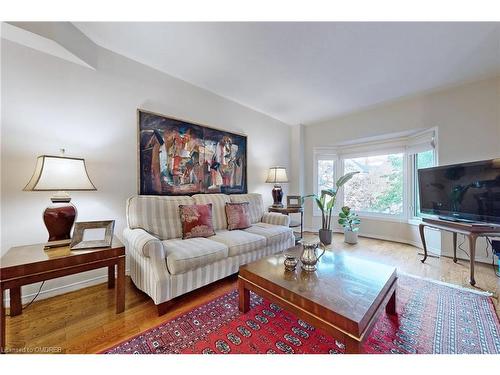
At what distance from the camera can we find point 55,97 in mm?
1850

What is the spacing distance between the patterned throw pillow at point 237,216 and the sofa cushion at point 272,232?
10 cm

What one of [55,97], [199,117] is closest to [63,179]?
[55,97]

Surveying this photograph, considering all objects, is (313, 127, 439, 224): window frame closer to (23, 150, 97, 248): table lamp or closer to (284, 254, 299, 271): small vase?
(284, 254, 299, 271): small vase

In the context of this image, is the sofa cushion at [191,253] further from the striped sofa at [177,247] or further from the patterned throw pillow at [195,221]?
the patterned throw pillow at [195,221]

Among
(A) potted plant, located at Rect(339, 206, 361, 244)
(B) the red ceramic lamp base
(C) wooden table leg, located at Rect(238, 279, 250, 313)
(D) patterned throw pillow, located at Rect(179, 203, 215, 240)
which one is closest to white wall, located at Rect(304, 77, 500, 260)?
(A) potted plant, located at Rect(339, 206, 361, 244)

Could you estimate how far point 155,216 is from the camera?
7.06 feet

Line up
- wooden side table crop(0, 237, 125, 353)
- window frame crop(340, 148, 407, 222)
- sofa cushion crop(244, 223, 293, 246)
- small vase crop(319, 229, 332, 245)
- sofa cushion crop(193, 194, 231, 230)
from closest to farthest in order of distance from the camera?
wooden side table crop(0, 237, 125, 353) → sofa cushion crop(244, 223, 293, 246) → sofa cushion crop(193, 194, 231, 230) → small vase crop(319, 229, 332, 245) → window frame crop(340, 148, 407, 222)

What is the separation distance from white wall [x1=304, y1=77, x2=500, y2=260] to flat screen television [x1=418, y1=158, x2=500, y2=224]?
0.54 metres

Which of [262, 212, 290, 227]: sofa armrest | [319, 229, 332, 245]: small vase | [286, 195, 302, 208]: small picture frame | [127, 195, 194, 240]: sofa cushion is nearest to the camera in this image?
[127, 195, 194, 240]: sofa cushion

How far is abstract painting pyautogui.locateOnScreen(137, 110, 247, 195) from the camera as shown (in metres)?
2.40
